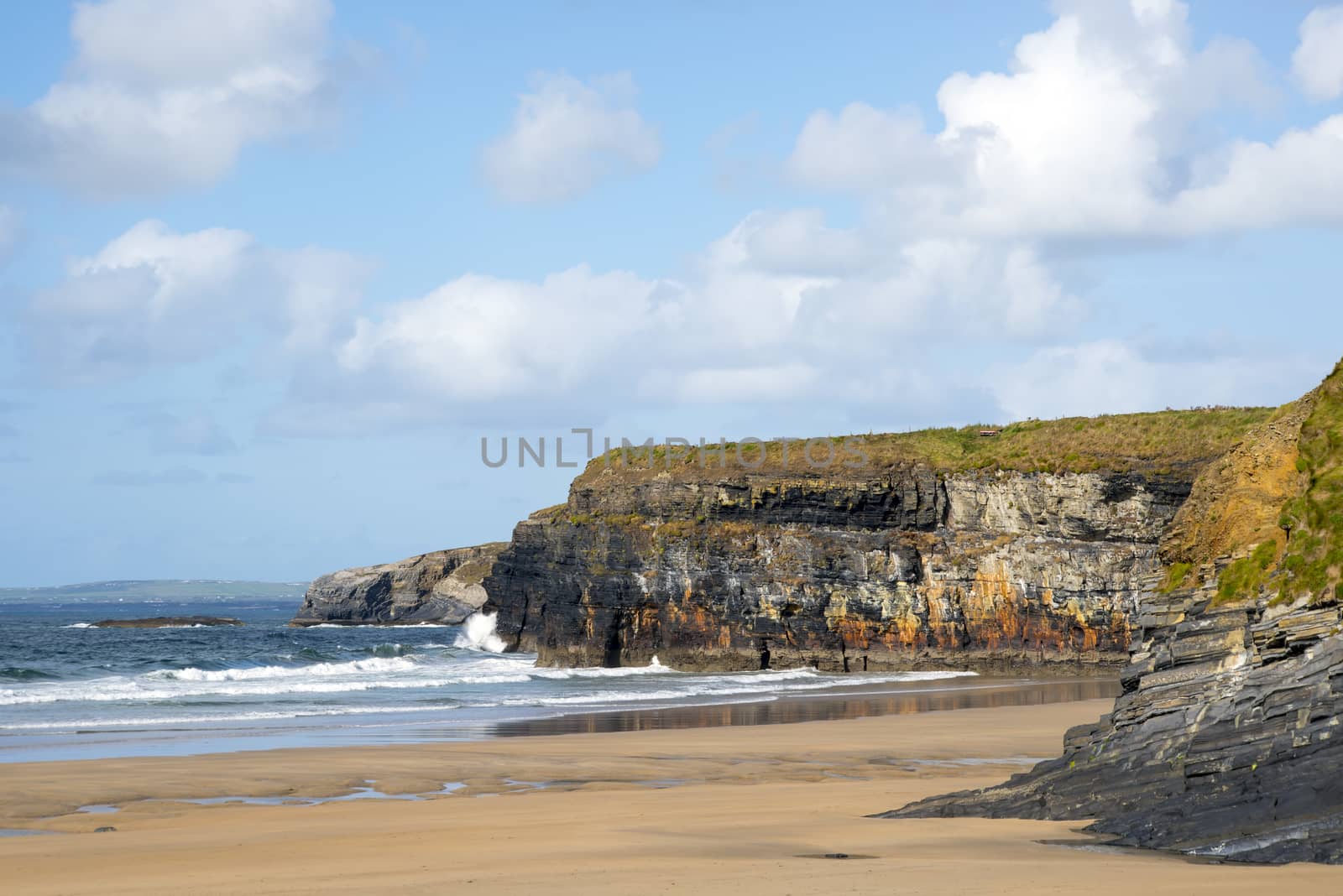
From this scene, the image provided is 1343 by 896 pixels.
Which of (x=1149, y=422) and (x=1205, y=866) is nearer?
(x=1205, y=866)

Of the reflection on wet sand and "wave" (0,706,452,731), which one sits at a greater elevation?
"wave" (0,706,452,731)

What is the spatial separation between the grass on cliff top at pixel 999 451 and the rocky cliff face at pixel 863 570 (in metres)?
0.61

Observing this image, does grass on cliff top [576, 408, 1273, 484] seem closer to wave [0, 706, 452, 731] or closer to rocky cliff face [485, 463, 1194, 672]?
rocky cliff face [485, 463, 1194, 672]

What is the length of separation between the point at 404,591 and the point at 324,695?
252ft

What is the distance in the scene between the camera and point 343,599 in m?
111

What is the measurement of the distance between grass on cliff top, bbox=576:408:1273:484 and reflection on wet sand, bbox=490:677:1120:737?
11.0 meters

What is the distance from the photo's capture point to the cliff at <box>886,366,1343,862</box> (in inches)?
374

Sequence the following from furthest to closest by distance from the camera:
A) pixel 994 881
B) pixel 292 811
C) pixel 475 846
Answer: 1. pixel 292 811
2. pixel 475 846
3. pixel 994 881

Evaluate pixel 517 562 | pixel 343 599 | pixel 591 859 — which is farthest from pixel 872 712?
pixel 343 599

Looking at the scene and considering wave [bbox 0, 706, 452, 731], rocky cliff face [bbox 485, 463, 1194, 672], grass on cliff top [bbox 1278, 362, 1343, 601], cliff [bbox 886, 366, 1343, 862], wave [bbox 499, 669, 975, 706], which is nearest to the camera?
cliff [bbox 886, 366, 1343, 862]

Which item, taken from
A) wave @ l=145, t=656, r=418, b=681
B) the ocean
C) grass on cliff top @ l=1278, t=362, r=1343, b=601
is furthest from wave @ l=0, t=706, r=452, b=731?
grass on cliff top @ l=1278, t=362, r=1343, b=601

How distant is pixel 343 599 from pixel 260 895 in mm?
105942

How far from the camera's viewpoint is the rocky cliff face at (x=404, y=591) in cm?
10550

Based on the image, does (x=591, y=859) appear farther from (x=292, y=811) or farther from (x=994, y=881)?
(x=292, y=811)
